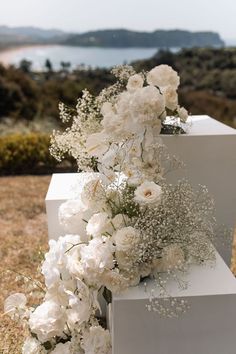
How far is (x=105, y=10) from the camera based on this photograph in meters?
10.1

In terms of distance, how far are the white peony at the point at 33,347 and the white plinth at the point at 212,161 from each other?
109cm

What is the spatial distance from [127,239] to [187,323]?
429 millimetres

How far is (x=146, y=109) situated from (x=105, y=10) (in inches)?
345

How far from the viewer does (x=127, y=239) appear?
188 cm

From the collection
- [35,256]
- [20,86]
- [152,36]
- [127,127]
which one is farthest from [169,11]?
[127,127]

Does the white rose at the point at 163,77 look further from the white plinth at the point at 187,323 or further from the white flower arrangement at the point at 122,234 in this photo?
the white plinth at the point at 187,323

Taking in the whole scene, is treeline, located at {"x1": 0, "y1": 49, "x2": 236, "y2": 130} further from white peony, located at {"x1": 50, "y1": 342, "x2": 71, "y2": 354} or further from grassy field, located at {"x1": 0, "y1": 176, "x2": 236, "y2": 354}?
white peony, located at {"x1": 50, "y1": 342, "x2": 71, "y2": 354}

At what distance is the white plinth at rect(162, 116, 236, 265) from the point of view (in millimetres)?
2545

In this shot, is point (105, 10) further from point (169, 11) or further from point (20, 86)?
point (20, 86)

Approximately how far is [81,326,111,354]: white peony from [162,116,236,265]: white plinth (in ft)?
3.08

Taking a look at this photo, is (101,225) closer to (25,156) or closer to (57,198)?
(57,198)

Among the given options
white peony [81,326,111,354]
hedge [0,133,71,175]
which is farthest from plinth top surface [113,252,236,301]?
hedge [0,133,71,175]

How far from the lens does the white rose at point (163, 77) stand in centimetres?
221

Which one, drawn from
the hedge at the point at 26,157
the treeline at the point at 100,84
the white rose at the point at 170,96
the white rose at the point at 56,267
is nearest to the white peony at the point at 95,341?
the white rose at the point at 56,267
